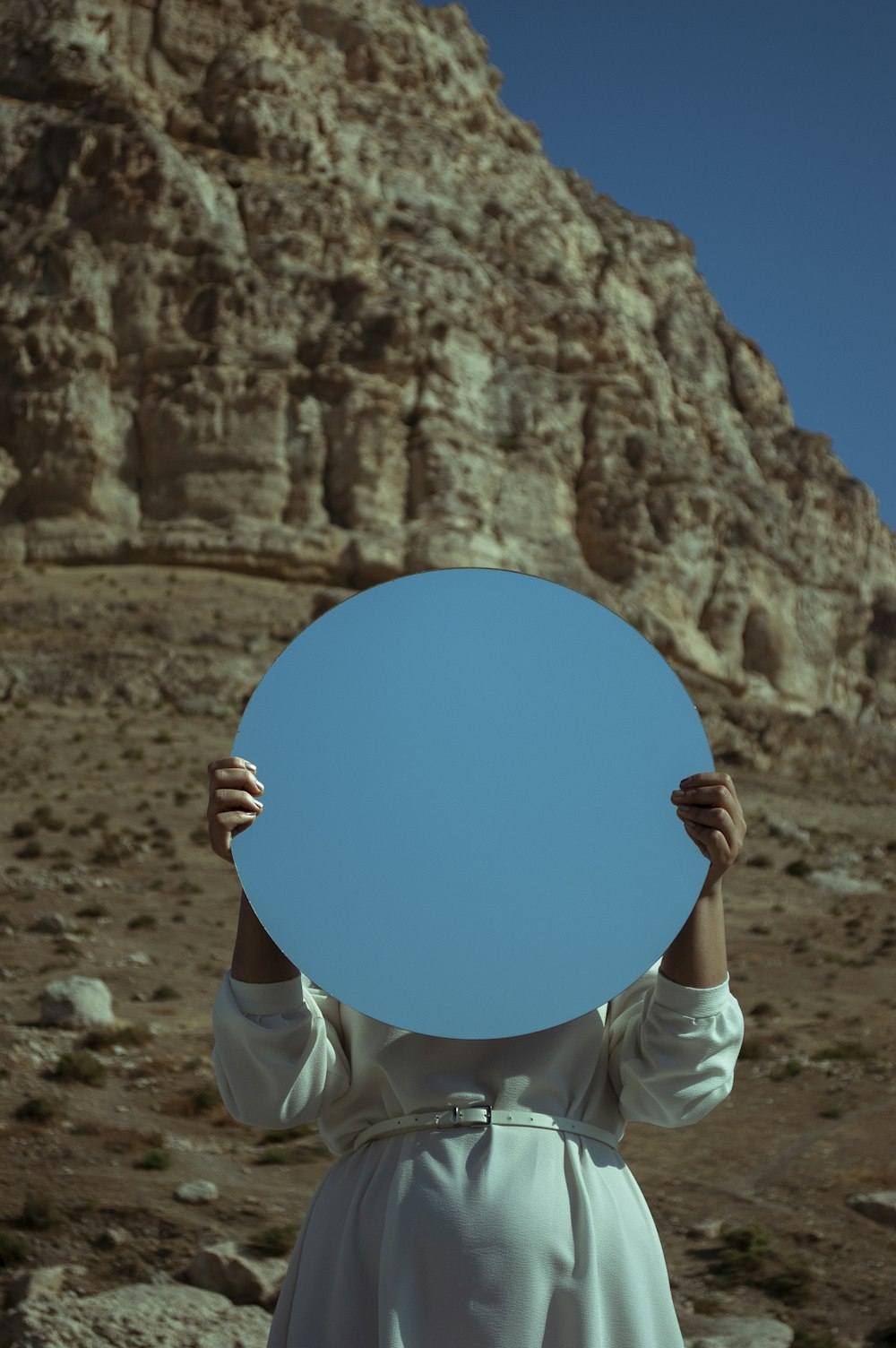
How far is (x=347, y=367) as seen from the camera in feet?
132

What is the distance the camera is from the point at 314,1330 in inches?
82.8

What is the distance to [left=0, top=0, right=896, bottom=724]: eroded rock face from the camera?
1526 inches

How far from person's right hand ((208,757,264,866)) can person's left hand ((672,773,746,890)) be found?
75cm

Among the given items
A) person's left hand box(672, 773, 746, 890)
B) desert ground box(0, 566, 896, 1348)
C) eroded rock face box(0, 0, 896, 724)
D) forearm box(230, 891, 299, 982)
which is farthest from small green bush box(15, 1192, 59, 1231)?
eroded rock face box(0, 0, 896, 724)

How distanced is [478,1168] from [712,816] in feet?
2.31

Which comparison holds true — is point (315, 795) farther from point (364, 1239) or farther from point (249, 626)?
point (249, 626)

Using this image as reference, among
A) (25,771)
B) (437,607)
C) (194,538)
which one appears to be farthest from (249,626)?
(437,607)

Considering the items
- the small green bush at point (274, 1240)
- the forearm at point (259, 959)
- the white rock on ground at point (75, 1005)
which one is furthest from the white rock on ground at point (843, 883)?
the forearm at point (259, 959)

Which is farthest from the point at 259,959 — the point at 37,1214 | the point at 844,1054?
the point at 844,1054

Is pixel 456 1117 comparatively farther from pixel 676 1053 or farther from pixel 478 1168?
pixel 676 1053

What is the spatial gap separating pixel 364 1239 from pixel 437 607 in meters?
1.10

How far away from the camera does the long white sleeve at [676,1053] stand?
216 cm

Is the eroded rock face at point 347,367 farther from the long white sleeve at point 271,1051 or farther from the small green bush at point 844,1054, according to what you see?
the long white sleeve at point 271,1051

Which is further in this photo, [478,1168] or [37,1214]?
[37,1214]
